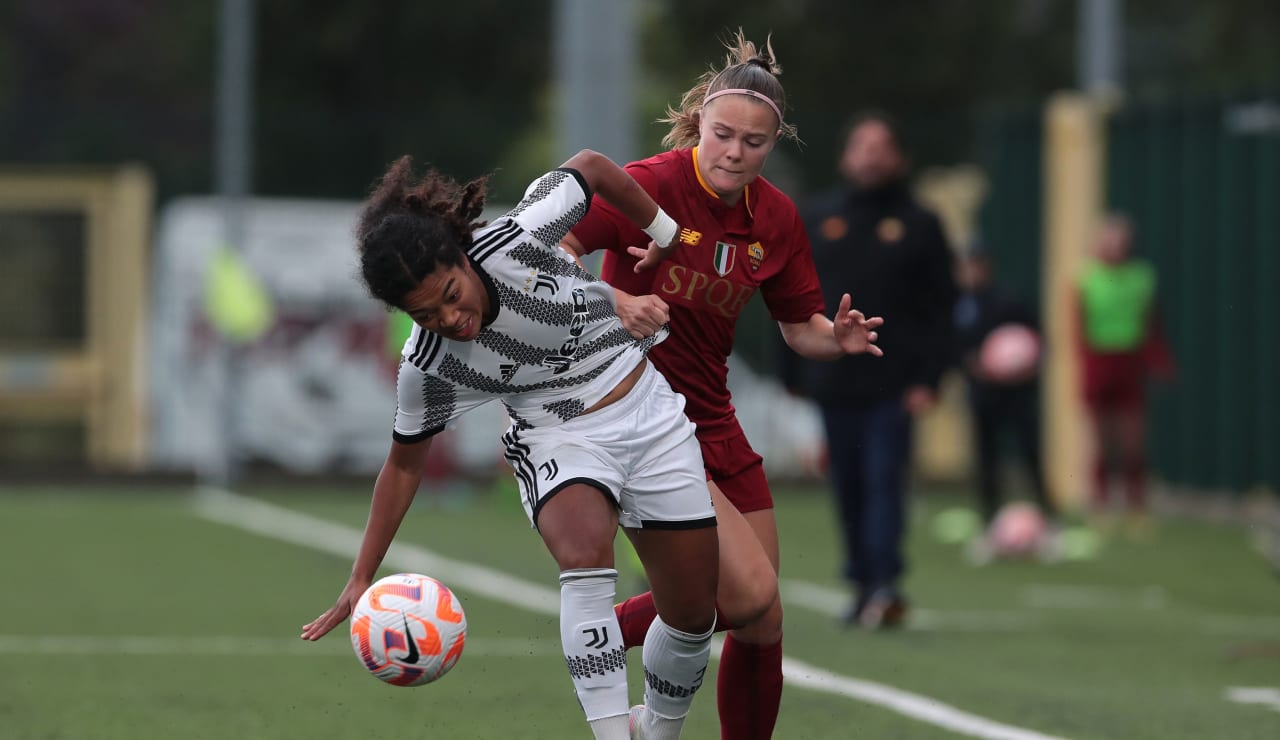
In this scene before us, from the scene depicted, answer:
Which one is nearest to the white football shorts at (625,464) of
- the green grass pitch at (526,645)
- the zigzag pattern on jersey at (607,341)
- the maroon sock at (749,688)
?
the zigzag pattern on jersey at (607,341)

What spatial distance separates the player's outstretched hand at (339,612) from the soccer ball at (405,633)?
3cm

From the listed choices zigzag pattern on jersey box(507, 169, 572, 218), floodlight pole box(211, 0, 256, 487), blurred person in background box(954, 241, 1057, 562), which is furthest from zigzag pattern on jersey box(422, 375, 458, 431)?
floodlight pole box(211, 0, 256, 487)

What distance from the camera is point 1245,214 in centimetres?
1806

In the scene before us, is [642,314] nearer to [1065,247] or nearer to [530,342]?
[530,342]

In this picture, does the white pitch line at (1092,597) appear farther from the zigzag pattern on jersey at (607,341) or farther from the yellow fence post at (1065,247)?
the zigzag pattern on jersey at (607,341)

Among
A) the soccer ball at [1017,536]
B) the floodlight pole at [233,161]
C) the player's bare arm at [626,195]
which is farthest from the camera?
the floodlight pole at [233,161]

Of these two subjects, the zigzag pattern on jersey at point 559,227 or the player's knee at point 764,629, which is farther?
the player's knee at point 764,629

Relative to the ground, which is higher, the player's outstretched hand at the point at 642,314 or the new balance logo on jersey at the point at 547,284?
the new balance logo on jersey at the point at 547,284

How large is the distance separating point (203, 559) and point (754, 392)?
33.9 ft

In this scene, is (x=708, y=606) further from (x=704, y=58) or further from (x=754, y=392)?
(x=704, y=58)

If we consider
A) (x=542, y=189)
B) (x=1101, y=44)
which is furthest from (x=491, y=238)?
(x=1101, y=44)

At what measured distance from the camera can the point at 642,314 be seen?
6180mm

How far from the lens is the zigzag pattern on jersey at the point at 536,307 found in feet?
19.5

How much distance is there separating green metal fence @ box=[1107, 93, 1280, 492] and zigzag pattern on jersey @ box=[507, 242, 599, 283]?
1251cm
